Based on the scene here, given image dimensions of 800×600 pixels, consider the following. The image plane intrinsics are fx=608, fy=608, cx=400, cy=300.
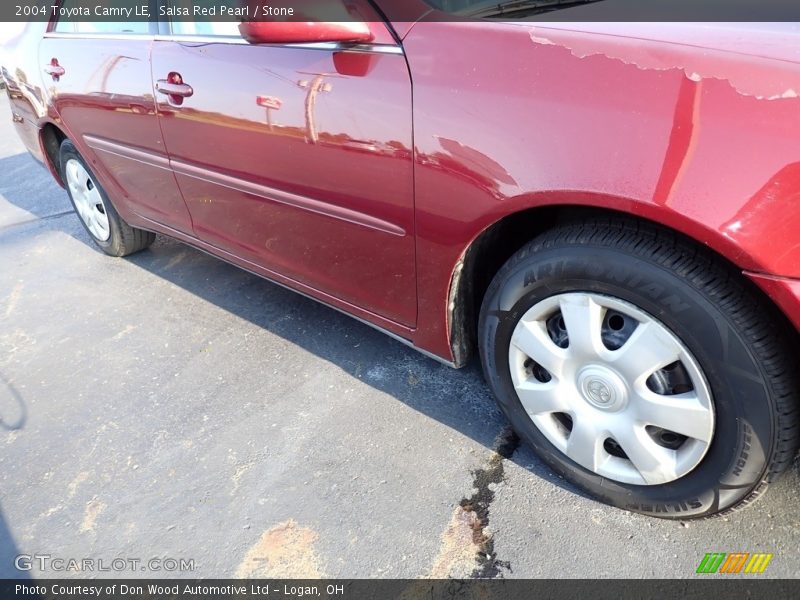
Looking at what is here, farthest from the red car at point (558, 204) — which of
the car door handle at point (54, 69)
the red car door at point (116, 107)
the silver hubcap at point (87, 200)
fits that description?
the silver hubcap at point (87, 200)

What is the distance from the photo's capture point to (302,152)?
1956 millimetres

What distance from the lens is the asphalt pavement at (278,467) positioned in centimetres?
171

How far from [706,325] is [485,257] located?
67 centimetres

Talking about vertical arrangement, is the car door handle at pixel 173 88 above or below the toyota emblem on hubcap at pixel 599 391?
above

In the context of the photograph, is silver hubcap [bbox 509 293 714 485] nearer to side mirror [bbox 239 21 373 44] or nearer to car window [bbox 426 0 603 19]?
car window [bbox 426 0 603 19]

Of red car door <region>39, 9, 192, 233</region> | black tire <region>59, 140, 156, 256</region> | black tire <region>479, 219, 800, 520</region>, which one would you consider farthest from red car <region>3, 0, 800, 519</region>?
black tire <region>59, 140, 156, 256</region>

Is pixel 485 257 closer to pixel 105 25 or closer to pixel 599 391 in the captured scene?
pixel 599 391

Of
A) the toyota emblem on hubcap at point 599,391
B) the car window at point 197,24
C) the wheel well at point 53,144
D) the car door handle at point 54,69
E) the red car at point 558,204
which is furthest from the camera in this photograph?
the wheel well at point 53,144

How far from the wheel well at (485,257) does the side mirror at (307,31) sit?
662 mm

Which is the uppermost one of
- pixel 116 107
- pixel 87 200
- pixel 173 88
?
pixel 173 88

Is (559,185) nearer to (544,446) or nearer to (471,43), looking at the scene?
(471,43)

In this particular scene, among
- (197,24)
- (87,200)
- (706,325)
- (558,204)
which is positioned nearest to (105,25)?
(197,24)

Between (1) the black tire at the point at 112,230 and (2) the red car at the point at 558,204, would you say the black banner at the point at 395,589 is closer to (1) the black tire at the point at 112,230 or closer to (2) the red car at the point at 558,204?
(2) the red car at the point at 558,204

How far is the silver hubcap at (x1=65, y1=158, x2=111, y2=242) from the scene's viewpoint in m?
3.52
